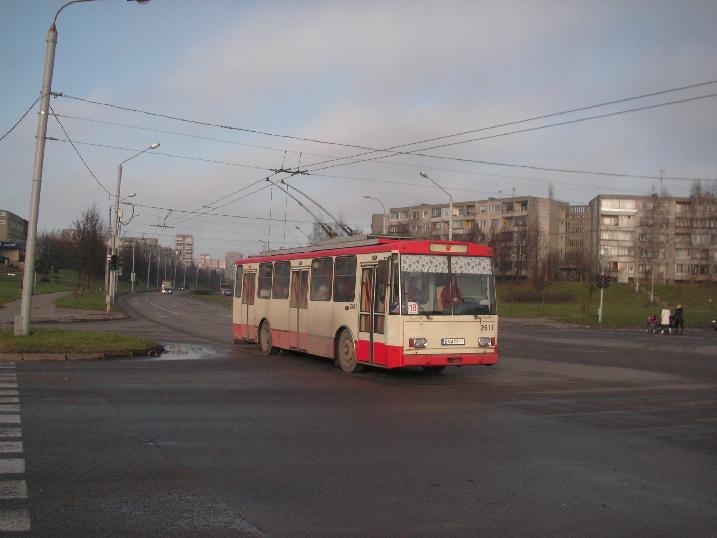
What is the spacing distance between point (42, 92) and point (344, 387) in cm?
1232

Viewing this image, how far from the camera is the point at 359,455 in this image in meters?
7.98

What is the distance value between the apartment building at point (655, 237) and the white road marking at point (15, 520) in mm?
90006

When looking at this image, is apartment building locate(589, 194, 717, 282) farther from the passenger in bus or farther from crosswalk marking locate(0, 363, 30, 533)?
crosswalk marking locate(0, 363, 30, 533)

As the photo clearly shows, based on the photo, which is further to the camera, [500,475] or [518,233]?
[518,233]

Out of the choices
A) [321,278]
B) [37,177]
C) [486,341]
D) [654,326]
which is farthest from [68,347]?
[654,326]

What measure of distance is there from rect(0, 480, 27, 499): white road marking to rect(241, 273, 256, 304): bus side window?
1558 cm

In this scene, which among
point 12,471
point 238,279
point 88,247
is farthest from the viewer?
point 88,247

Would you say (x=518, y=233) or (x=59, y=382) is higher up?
(x=518, y=233)

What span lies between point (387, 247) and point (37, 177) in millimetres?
10447

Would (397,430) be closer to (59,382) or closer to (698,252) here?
(59,382)

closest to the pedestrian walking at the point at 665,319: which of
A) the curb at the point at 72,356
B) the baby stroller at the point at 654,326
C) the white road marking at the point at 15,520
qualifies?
the baby stroller at the point at 654,326

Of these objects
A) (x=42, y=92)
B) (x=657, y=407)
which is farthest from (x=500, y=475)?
(x=42, y=92)

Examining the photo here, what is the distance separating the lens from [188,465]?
24.1ft

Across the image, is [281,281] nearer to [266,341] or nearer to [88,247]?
[266,341]
